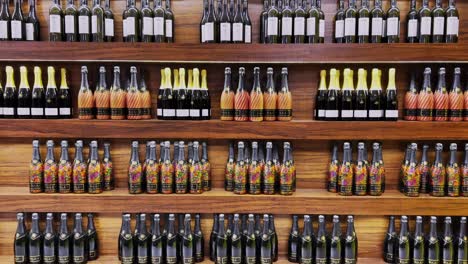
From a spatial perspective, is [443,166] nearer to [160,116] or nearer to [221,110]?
[221,110]

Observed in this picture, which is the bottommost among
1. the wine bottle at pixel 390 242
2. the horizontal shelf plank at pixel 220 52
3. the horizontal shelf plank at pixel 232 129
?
the wine bottle at pixel 390 242

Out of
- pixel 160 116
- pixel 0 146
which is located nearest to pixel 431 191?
pixel 160 116

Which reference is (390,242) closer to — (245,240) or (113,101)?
(245,240)

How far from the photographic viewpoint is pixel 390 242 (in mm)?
2559

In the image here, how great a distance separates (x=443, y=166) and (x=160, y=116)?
4.78 ft

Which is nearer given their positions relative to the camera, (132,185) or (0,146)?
(132,185)

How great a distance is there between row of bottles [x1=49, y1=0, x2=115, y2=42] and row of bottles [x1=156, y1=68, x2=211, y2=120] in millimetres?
357

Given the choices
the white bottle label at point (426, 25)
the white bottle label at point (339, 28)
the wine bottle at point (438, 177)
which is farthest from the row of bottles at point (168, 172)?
the white bottle label at point (426, 25)

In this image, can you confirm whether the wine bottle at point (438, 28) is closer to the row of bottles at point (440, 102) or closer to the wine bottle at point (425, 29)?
the wine bottle at point (425, 29)

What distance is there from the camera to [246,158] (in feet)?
8.21

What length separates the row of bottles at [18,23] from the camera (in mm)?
2393

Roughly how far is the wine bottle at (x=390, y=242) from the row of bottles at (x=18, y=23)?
2082 mm

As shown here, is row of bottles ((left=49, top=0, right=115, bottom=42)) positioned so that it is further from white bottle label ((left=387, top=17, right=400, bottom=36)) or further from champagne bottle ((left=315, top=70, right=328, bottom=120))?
white bottle label ((left=387, top=17, right=400, bottom=36))

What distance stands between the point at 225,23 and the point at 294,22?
0.34 metres
